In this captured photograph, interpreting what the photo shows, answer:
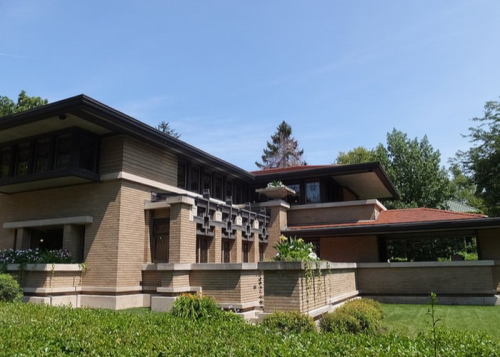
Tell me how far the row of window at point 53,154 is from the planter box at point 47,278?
384 centimetres

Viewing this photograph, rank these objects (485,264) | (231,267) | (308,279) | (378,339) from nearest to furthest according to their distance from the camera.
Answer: (378,339)
(308,279)
(231,267)
(485,264)

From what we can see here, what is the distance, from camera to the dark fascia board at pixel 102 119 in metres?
14.2

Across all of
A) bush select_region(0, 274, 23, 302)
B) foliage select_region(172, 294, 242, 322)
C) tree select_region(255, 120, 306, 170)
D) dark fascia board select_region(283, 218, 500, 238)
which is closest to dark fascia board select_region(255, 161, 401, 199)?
dark fascia board select_region(283, 218, 500, 238)

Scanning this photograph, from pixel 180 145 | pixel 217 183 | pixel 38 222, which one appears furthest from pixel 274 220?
pixel 38 222

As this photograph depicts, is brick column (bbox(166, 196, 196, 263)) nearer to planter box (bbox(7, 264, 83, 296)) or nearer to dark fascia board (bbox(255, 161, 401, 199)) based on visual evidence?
planter box (bbox(7, 264, 83, 296))

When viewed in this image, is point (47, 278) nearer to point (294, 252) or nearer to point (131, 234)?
point (131, 234)

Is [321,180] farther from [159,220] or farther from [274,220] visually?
Result: [159,220]

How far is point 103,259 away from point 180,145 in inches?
227

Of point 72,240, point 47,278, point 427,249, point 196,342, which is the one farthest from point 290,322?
point 427,249

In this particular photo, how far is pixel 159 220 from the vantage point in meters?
17.2

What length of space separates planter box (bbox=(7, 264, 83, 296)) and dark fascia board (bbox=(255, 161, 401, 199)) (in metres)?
12.5

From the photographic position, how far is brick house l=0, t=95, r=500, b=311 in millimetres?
14688

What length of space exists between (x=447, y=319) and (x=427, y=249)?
92.0 feet

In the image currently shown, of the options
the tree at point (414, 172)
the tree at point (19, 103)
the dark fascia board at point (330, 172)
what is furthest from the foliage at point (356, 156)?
the tree at point (19, 103)
